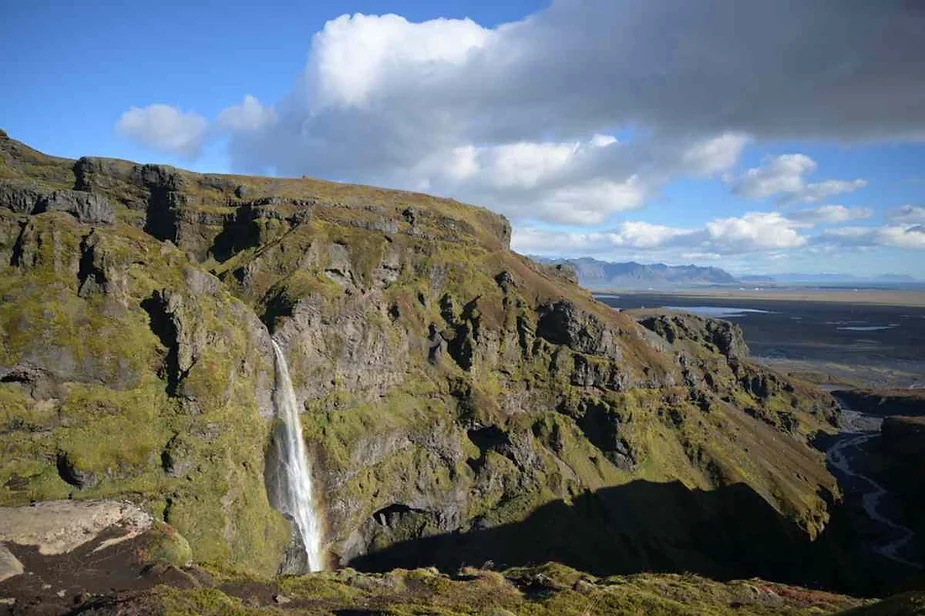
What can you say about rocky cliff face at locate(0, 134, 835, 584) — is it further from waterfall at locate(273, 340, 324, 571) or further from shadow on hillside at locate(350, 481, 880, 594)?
waterfall at locate(273, 340, 324, 571)

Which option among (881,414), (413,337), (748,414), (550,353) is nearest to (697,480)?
(550,353)

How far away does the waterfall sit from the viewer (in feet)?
228

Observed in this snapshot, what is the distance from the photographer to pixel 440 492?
291 feet

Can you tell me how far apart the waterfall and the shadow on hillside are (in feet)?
35.4

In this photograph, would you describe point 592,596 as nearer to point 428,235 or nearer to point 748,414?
point 428,235

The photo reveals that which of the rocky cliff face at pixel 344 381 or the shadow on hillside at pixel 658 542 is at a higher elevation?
the rocky cliff face at pixel 344 381

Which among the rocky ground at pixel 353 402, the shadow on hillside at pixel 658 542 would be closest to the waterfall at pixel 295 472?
the rocky ground at pixel 353 402

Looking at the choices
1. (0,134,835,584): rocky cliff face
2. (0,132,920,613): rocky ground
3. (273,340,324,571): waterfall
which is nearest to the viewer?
(0,132,920,613): rocky ground

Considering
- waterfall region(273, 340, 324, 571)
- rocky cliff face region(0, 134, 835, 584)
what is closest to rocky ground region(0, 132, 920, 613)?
rocky cliff face region(0, 134, 835, 584)

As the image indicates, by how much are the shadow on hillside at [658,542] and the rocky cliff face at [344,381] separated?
1.99 ft

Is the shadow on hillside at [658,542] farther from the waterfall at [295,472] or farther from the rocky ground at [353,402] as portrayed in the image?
the waterfall at [295,472]

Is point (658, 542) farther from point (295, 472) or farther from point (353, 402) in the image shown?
point (295, 472)

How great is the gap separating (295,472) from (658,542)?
61.3 meters

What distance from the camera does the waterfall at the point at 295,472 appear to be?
228ft
